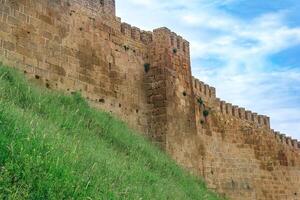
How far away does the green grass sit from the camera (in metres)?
4.40

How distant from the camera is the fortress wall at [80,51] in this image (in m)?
9.45

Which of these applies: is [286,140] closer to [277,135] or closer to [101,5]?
[277,135]

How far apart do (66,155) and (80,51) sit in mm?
6024

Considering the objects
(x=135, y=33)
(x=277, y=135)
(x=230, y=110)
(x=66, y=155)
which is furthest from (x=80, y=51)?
(x=277, y=135)

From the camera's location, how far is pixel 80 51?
11.0m

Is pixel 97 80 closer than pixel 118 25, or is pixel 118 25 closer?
pixel 97 80

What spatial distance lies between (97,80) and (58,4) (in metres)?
1.95

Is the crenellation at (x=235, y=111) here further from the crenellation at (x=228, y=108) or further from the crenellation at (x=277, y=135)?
the crenellation at (x=277, y=135)

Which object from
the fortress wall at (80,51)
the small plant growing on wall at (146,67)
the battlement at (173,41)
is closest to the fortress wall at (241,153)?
the battlement at (173,41)

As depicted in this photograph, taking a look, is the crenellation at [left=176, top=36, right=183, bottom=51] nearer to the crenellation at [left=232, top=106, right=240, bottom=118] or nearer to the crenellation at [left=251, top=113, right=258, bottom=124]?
the crenellation at [left=232, top=106, right=240, bottom=118]

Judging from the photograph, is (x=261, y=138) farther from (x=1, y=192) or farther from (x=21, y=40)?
(x=1, y=192)

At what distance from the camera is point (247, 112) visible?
1764 centimetres

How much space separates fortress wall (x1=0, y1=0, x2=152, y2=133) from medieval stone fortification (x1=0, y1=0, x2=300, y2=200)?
0.02m

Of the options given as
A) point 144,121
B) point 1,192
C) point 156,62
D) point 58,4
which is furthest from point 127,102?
point 1,192
